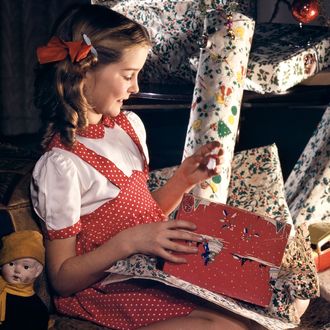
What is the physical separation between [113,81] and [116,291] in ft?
1.30

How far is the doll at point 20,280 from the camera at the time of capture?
48.2 inches

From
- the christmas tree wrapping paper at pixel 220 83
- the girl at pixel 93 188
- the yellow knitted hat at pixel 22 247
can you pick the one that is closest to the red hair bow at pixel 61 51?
the girl at pixel 93 188

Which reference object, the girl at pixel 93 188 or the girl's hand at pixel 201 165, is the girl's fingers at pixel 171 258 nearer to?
the girl at pixel 93 188

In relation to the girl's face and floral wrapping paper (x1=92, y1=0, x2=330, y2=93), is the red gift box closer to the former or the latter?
the girl's face

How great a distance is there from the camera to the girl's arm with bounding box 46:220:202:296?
1.20 meters

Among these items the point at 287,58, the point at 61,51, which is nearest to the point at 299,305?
the point at 61,51

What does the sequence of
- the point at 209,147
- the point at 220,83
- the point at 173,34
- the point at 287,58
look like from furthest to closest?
the point at 173,34, the point at 287,58, the point at 220,83, the point at 209,147

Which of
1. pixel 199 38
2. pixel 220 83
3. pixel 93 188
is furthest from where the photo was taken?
pixel 199 38

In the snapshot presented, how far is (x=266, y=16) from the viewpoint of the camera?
2795 mm

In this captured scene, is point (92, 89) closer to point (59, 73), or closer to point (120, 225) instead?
point (59, 73)

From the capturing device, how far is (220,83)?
5.80 ft

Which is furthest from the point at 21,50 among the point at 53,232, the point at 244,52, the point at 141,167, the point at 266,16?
the point at 53,232

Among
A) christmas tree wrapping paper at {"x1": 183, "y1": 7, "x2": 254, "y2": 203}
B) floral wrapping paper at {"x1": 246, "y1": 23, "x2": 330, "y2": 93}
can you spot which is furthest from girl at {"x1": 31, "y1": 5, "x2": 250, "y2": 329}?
floral wrapping paper at {"x1": 246, "y1": 23, "x2": 330, "y2": 93}

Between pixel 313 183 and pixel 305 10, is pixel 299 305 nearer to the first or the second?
pixel 313 183
